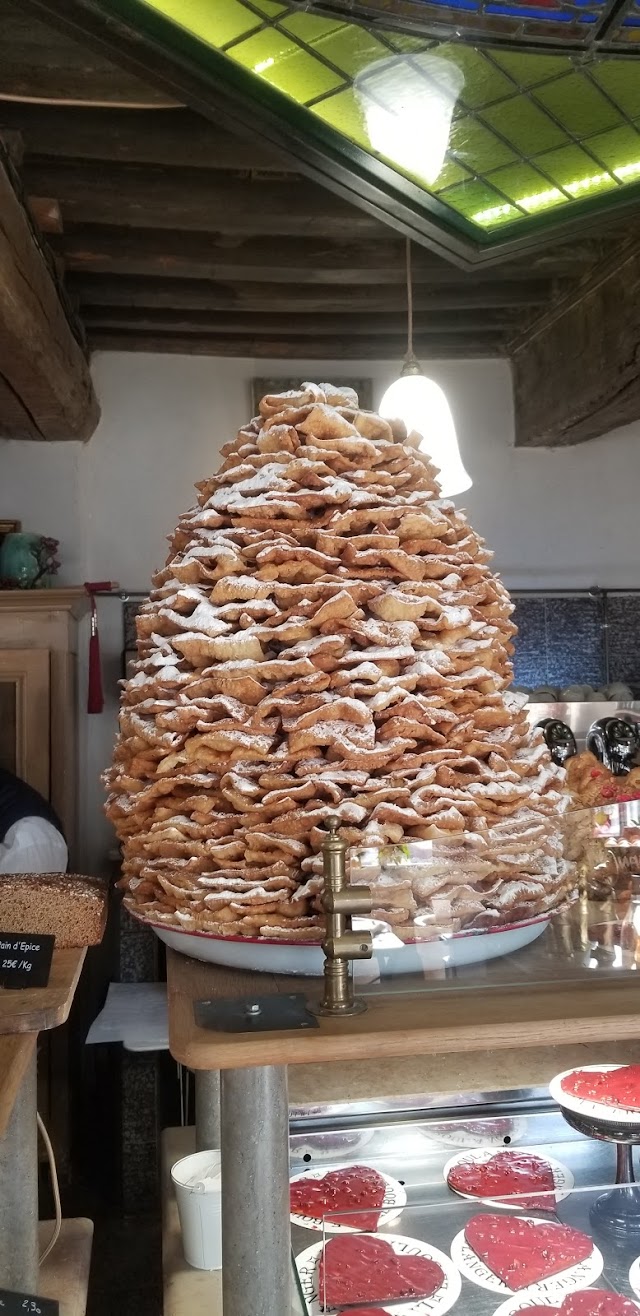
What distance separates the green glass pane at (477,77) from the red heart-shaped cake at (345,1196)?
52.9 inches

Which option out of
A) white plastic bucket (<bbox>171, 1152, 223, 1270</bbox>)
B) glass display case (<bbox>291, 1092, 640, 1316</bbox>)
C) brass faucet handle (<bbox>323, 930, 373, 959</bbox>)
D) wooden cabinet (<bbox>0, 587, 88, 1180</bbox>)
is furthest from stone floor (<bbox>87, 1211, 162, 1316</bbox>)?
brass faucet handle (<bbox>323, 930, 373, 959</bbox>)

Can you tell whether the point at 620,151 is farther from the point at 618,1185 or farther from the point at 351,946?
the point at 618,1185

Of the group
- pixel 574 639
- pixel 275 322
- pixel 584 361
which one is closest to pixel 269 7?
pixel 584 361

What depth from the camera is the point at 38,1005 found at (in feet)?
2.80

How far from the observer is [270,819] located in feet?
2.79

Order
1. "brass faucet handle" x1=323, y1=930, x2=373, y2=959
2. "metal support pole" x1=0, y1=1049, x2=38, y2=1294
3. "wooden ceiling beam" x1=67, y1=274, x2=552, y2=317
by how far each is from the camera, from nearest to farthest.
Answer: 1. "brass faucet handle" x1=323, y1=930, x2=373, y2=959
2. "metal support pole" x1=0, y1=1049, x2=38, y2=1294
3. "wooden ceiling beam" x1=67, y1=274, x2=552, y2=317

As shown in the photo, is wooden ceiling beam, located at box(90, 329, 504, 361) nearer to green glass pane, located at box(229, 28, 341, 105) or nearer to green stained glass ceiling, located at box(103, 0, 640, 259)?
green stained glass ceiling, located at box(103, 0, 640, 259)

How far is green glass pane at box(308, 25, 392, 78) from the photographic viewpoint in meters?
1.23

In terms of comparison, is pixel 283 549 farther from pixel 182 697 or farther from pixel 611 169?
pixel 611 169

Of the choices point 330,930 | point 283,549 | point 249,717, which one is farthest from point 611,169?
point 330,930

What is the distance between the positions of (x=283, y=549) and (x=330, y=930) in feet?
1.12

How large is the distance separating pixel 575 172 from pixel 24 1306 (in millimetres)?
1598

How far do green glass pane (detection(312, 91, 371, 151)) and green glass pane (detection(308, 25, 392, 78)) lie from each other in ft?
0.24

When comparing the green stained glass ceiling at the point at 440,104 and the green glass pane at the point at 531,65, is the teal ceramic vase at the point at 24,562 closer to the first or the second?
the green stained glass ceiling at the point at 440,104
